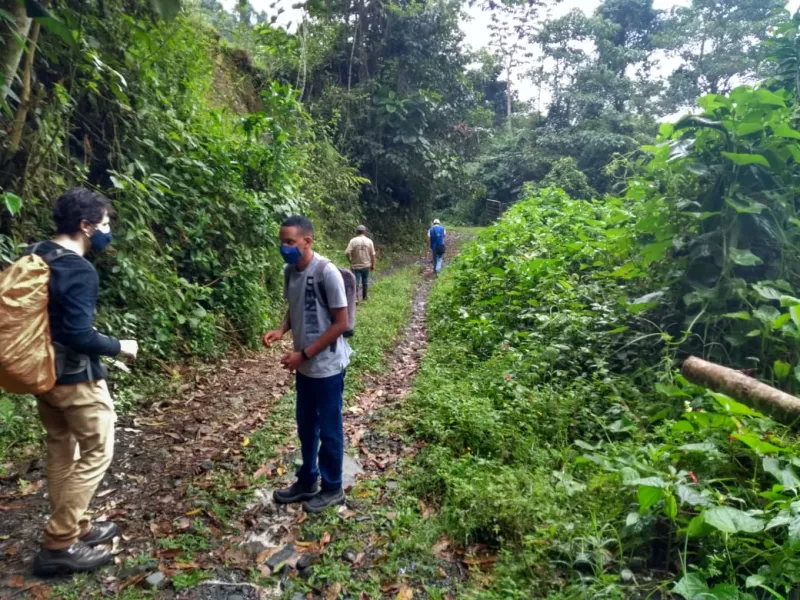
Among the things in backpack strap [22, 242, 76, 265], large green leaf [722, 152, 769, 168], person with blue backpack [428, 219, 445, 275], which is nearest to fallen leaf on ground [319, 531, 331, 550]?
backpack strap [22, 242, 76, 265]

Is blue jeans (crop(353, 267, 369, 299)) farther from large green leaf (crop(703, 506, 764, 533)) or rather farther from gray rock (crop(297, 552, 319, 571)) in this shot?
large green leaf (crop(703, 506, 764, 533))

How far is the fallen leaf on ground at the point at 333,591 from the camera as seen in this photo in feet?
8.84

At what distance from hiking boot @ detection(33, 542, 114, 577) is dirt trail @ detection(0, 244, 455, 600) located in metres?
0.06

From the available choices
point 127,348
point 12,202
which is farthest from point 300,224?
point 12,202

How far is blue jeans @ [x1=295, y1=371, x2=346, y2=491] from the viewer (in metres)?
3.31

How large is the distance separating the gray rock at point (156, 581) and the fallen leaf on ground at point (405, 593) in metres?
1.31

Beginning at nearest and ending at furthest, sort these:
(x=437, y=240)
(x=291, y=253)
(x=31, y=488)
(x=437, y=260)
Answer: (x=291, y=253) < (x=31, y=488) < (x=437, y=240) < (x=437, y=260)

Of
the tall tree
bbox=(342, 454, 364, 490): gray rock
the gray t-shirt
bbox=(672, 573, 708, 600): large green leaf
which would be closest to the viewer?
bbox=(672, 573, 708, 600): large green leaf

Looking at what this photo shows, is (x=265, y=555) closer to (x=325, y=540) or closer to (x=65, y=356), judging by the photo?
(x=325, y=540)

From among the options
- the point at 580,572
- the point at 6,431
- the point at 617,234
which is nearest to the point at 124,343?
the point at 6,431

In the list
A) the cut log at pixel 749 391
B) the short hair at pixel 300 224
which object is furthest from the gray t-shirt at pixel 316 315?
the cut log at pixel 749 391

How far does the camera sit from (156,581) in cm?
273

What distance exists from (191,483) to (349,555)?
4.94 ft

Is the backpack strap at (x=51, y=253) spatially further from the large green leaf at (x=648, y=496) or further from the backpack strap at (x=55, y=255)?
the large green leaf at (x=648, y=496)
